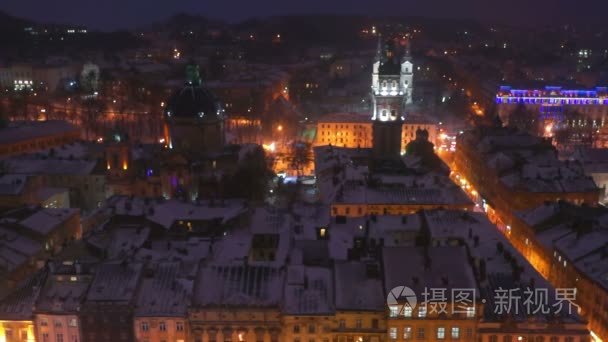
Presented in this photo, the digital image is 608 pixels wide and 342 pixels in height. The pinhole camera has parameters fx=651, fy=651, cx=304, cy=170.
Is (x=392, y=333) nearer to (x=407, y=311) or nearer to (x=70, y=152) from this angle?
(x=407, y=311)

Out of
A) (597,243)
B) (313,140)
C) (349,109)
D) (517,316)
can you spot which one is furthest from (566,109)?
(517,316)

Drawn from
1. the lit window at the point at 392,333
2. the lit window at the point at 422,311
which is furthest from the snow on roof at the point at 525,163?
the lit window at the point at 392,333

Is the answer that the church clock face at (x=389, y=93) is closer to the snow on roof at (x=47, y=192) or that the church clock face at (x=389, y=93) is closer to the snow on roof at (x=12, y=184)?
the snow on roof at (x=47, y=192)

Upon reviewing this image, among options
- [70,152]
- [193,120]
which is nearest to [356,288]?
[193,120]

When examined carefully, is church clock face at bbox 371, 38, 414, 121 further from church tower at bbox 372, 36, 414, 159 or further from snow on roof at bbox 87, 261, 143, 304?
snow on roof at bbox 87, 261, 143, 304

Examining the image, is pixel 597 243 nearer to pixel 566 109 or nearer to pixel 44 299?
pixel 44 299
